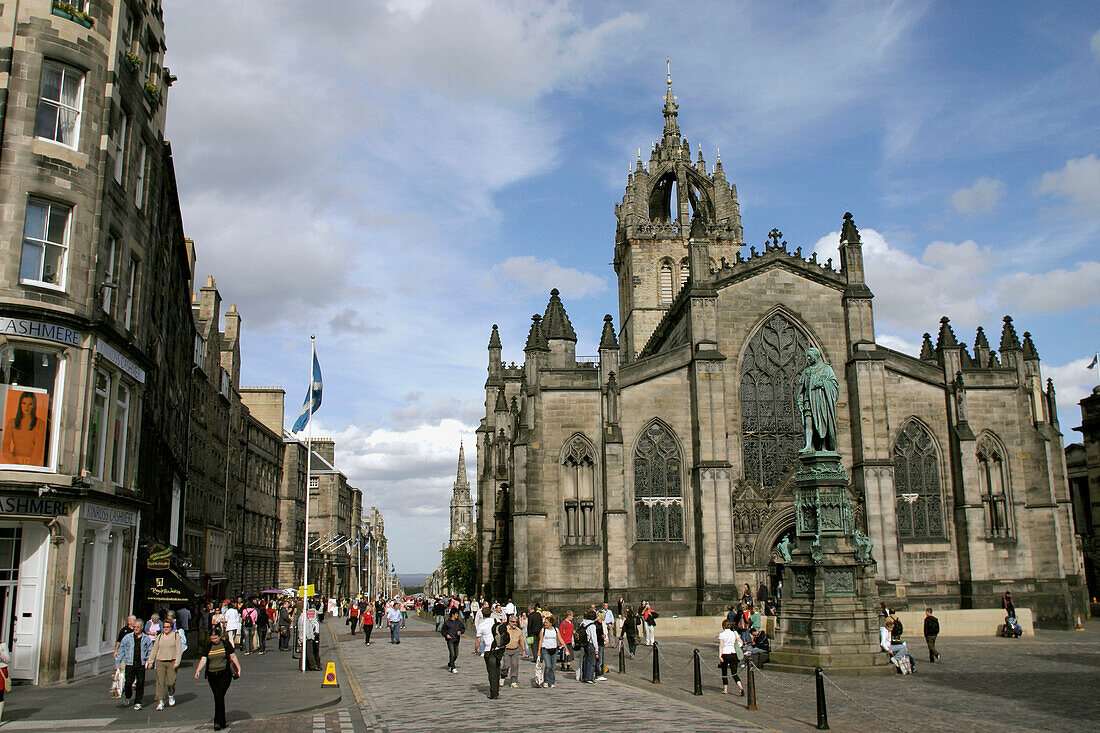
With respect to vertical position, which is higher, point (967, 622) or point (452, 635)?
point (452, 635)

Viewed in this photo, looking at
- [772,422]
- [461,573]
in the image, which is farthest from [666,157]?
[461,573]

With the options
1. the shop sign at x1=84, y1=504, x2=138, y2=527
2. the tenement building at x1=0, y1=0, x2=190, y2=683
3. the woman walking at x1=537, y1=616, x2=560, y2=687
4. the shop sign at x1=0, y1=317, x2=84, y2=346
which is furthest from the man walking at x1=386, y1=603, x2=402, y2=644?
the shop sign at x1=0, y1=317, x2=84, y2=346

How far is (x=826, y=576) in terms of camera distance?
2081 centimetres

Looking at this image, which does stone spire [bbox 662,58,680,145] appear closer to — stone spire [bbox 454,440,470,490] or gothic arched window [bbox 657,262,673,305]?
gothic arched window [bbox 657,262,673,305]

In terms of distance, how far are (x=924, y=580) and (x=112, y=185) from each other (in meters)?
34.1

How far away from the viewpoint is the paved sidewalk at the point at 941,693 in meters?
14.3

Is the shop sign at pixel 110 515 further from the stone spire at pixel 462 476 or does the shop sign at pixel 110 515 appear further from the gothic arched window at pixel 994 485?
the stone spire at pixel 462 476

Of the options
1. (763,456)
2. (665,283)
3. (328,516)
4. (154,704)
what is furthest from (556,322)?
(328,516)

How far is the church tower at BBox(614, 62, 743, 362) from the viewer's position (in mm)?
60125

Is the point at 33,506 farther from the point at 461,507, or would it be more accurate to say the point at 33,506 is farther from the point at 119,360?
the point at 461,507

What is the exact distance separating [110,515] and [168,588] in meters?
5.58

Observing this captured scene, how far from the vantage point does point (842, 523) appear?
2145cm

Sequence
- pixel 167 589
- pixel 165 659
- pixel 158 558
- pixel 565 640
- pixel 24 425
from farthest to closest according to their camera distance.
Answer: pixel 167 589 → pixel 158 558 → pixel 565 640 → pixel 24 425 → pixel 165 659

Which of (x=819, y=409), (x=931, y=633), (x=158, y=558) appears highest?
(x=819, y=409)
